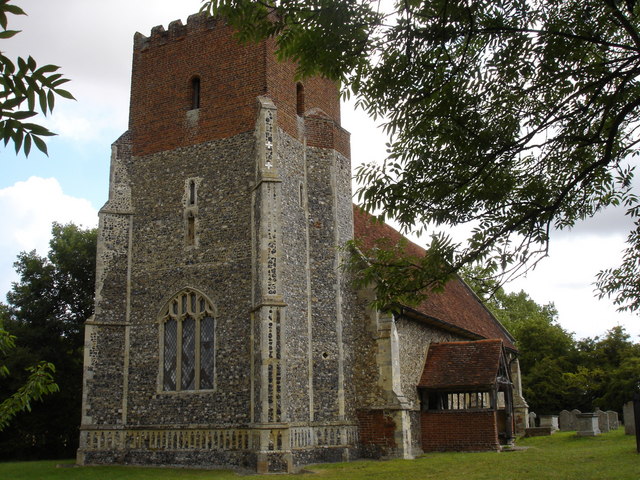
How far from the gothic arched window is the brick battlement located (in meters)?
8.01

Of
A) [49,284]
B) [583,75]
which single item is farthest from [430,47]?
[49,284]

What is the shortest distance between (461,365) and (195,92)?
39.2ft

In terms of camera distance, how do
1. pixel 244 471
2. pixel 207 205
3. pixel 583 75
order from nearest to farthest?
pixel 583 75 → pixel 244 471 → pixel 207 205

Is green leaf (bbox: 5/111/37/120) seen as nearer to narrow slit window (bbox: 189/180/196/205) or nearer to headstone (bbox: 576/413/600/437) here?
narrow slit window (bbox: 189/180/196/205)

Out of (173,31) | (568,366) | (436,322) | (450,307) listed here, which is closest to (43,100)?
(173,31)

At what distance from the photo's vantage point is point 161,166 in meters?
19.3

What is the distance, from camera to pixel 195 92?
19734 millimetres

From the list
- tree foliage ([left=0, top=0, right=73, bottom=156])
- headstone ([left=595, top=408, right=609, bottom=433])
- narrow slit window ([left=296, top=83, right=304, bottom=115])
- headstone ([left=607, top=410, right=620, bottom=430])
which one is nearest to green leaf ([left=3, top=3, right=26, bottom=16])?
tree foliage ([left=0, top=0, right=73, bottom=156])

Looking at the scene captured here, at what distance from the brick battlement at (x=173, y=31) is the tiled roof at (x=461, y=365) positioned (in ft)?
41.6

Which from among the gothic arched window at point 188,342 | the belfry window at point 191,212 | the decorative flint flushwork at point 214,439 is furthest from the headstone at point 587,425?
the belfry window at point 191,212

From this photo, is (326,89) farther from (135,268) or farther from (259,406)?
(259,406)

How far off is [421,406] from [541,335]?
24096 millimetres

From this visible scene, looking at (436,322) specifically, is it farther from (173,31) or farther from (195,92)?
(173,31)

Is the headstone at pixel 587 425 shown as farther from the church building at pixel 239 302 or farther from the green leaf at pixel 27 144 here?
the green leaf at pixel 27 144
